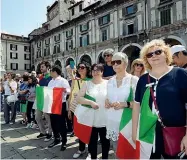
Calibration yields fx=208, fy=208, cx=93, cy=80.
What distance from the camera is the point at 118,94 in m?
2.83

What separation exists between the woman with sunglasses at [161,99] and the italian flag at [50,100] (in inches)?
103

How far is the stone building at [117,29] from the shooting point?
2080 centimetres

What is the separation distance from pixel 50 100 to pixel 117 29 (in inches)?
894

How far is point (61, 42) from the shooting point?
35.2 meters

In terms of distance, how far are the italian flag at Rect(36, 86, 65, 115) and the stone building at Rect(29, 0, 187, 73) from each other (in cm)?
1776

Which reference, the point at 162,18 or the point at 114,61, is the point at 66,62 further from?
the point at 114,61

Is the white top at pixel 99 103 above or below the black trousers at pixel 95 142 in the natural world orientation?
above

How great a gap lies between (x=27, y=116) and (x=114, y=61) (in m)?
4.87

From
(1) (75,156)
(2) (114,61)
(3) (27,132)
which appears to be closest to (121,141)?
(2) (114,61)

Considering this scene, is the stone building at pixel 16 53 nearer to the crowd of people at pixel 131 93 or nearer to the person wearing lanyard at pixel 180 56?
the crowd of people at pixel 131 93

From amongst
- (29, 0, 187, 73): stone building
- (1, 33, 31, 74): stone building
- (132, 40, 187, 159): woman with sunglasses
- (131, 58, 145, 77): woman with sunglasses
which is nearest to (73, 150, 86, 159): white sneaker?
(131, 58, 145, 77): woman with sunglasses

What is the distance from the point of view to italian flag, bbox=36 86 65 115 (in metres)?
4.47

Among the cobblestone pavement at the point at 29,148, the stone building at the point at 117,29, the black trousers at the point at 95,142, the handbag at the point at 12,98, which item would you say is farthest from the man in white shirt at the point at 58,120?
the stone building at the point at 117,29

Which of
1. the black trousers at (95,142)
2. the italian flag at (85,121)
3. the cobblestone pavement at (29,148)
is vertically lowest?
the cobblestone pavement at (29,148)
